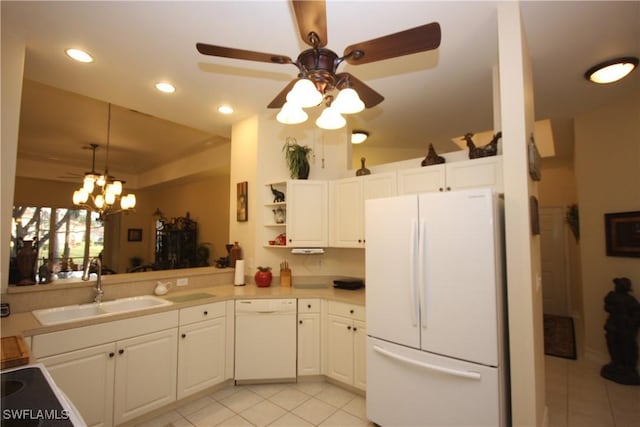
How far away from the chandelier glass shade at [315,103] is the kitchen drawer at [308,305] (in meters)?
1.80

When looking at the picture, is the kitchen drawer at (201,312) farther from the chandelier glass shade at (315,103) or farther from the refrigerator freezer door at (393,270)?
the chandelier glass shade at (315,103)

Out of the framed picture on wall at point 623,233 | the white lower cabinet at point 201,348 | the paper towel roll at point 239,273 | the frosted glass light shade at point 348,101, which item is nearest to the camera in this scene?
the frosted glass light shade at point 348,101

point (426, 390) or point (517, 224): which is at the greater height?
point (517, 224)

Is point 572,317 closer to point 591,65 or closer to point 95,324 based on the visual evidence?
point 591,65

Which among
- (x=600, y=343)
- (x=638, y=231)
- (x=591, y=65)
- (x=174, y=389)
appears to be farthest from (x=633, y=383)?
(x=174, y=389)

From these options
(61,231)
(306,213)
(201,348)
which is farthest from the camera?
(61,231)

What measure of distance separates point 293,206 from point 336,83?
1812mm

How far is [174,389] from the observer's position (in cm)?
256

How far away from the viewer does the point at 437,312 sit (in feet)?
6.67

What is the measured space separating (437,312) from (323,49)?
1750 mm

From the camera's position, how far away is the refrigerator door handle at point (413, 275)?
83.1 inches

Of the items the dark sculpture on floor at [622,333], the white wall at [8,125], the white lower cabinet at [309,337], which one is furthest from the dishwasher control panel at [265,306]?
the dark sculpture on floor at [622,333]

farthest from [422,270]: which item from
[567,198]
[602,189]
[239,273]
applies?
[567,198]

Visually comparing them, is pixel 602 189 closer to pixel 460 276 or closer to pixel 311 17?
pixel 460 276
